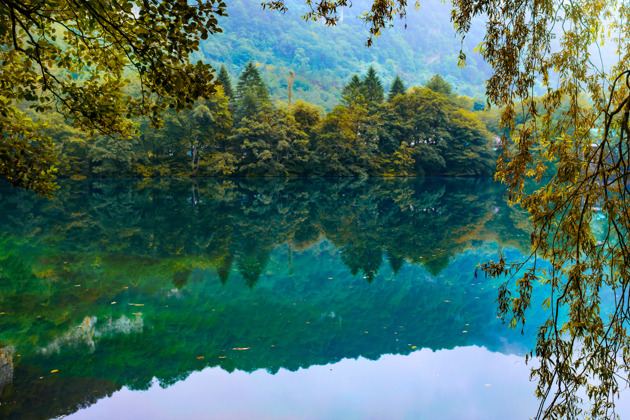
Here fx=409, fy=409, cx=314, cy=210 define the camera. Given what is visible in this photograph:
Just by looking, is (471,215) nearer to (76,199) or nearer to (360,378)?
(360,378)

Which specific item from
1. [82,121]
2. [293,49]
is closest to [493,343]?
[82,121]

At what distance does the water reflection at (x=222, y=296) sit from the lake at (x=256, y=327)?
1.3 inches

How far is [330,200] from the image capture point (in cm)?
2231

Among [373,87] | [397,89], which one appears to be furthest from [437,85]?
[373,87]

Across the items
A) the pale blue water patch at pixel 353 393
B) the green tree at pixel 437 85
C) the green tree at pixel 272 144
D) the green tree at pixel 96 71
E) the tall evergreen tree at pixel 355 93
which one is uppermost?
the green tree at pixel 437 85

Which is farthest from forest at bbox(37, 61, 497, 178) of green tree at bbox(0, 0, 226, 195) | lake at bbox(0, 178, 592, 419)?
green tree at bbox(0, 0, 226, 195)

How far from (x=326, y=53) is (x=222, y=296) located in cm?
11547

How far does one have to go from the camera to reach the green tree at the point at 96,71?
9.73 feet

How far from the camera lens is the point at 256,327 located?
6.43 metres

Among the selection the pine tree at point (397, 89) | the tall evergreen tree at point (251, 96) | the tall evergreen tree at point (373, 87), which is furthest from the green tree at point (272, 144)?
the pine tree at point (397, 89)

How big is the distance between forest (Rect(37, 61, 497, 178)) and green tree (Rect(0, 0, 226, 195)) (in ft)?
108

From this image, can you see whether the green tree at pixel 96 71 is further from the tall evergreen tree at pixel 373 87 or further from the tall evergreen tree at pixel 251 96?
the tall evergreen tree at pixel 373 87

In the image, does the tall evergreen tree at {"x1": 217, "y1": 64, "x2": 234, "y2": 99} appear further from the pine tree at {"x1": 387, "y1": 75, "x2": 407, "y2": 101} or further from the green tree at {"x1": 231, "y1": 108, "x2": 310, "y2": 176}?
the pine tree at {"x1": 387, "y1": 75, "x2": 407, "y2": 101}

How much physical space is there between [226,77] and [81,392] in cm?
3850
